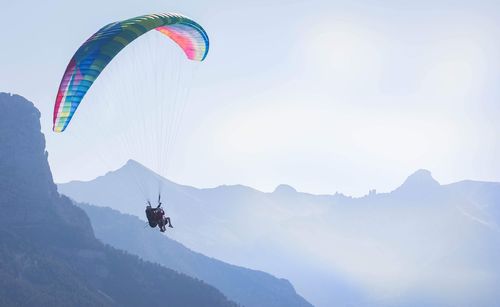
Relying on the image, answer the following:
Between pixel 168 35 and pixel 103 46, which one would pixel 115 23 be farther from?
pixel 168 35

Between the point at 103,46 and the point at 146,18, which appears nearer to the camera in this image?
the point at 103,46

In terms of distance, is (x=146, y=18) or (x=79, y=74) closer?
(x=79, y=74)

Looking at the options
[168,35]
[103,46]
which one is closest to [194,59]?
[168,35]

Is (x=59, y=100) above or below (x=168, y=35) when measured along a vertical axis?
below

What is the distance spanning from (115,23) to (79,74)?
5.79 meters

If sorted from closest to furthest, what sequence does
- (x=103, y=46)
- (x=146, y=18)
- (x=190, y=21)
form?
1. (x=103, y=46)
2. (x=146, y=18)
3. (x=190, y=21)

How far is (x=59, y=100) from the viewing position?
50.6m

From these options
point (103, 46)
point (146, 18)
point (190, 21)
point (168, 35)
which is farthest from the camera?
point (168, 35)

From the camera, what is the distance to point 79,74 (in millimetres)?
49594

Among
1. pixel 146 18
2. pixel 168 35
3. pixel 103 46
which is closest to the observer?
pixel 103 46

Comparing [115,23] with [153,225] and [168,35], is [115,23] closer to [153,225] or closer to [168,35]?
[168,35]

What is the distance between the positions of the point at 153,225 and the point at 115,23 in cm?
1602

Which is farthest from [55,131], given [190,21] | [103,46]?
[190,21]

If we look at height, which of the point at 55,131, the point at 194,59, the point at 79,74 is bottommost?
the point at 55,131
